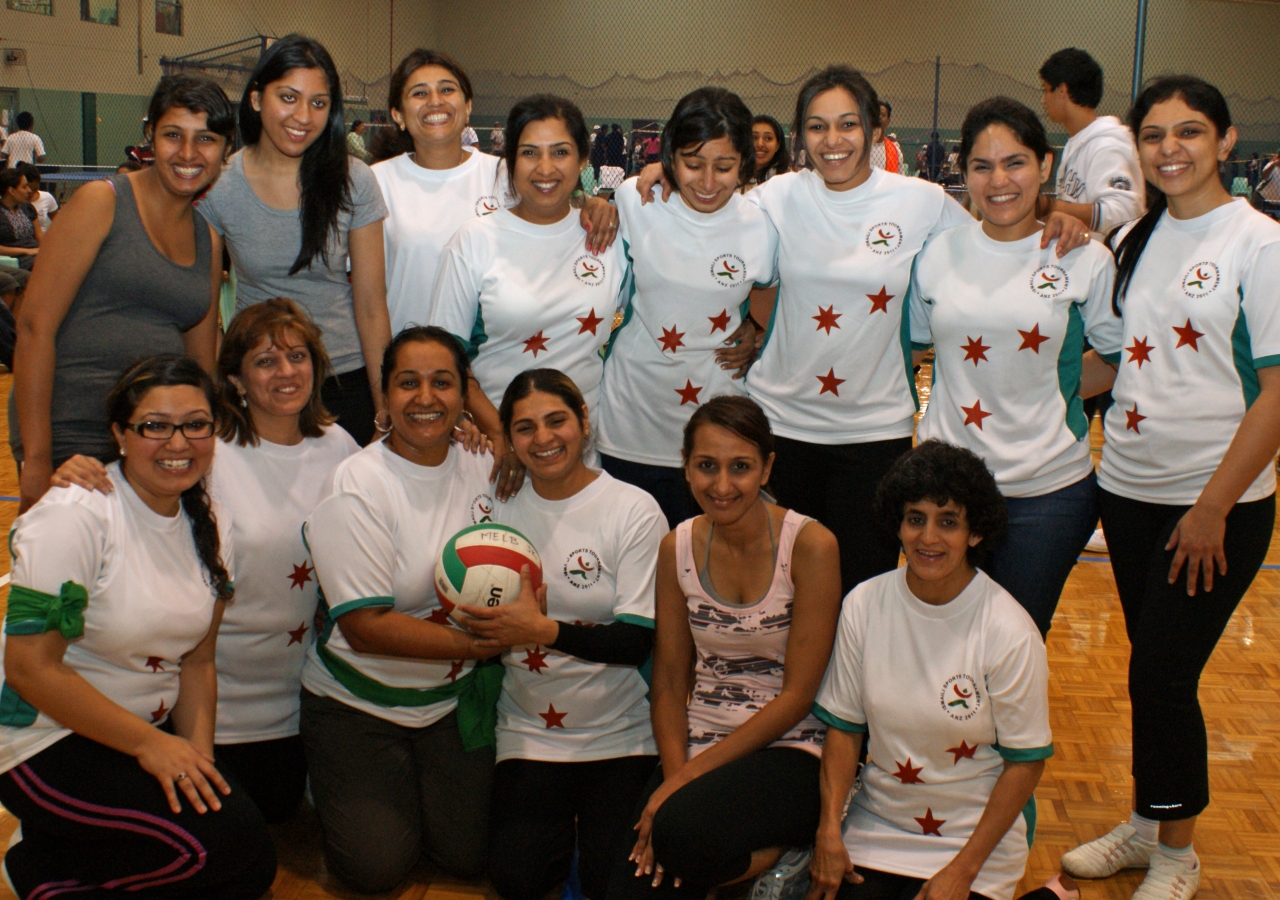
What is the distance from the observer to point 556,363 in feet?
10.0

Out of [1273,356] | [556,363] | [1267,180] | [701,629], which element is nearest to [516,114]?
[556,363]

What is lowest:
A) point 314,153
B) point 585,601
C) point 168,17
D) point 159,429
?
point 585,601

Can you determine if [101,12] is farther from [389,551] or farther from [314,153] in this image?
[389,551]

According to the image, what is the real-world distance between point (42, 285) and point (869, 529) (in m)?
2.07

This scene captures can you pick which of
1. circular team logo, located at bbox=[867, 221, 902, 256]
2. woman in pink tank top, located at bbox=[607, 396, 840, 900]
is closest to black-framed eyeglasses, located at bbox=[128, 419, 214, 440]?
woman in pink tank top, located at bbox=[607, 396, 840, 900]

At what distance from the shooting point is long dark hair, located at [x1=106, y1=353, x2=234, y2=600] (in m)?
2.40

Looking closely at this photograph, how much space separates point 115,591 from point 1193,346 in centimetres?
233

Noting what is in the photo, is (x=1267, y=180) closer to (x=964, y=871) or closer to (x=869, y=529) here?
(x=869, y=529)

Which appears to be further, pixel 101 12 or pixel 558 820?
pixel 101 12

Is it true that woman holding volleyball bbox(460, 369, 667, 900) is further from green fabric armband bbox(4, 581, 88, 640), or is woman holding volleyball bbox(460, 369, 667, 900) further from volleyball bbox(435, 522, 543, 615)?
green fabric armband bbox(4, 581, 88, 640)

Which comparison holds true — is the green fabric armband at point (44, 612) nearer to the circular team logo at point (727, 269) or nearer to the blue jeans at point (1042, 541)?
the circular team logo at point (727, 269)

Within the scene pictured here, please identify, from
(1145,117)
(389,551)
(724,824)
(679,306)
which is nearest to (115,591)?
(389,551)

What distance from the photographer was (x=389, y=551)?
8.87 ft

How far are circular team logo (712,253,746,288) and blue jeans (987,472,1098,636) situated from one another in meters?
0.89
